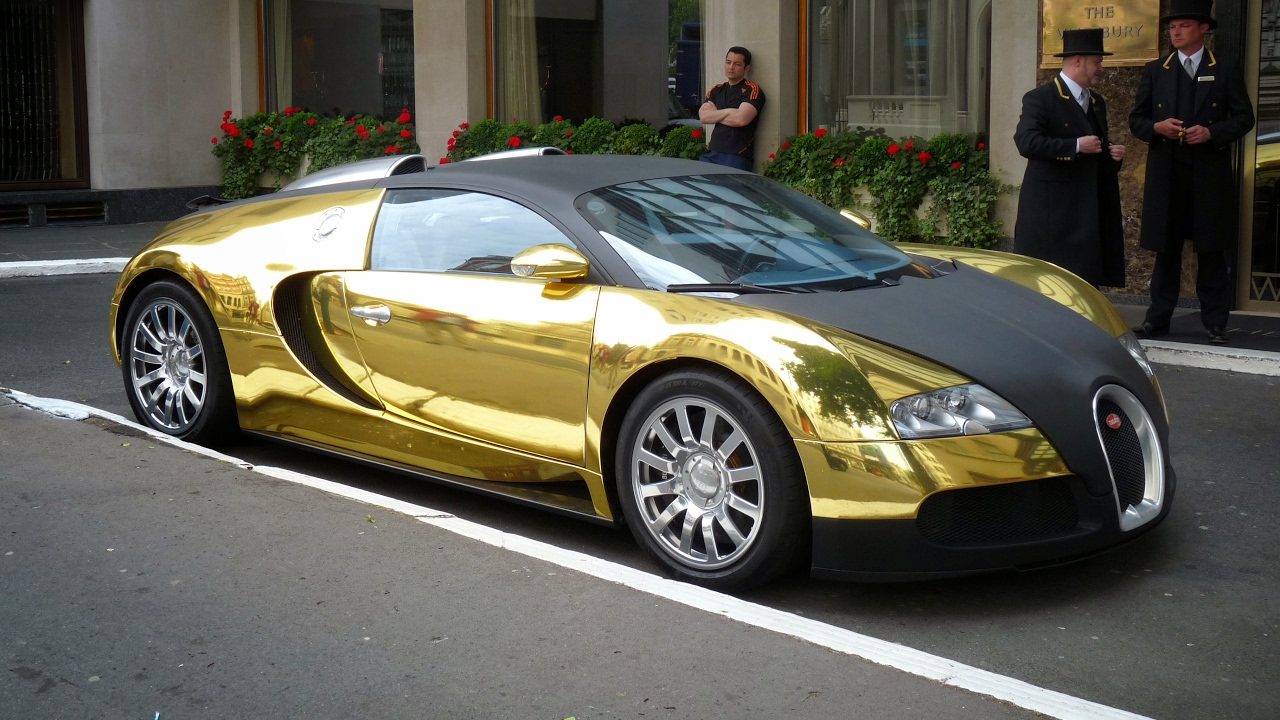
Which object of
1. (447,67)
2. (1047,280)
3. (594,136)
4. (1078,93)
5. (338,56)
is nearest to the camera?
(1047,280)

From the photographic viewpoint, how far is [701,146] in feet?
41.9

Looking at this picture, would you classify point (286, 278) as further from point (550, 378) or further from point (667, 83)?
point (667, 83)

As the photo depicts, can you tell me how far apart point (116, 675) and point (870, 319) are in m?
2.29

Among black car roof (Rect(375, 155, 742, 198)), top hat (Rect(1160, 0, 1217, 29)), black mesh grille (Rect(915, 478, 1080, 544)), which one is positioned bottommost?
black mesh grille (Rect(915, 478, 1080, 544))

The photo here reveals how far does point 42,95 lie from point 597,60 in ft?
23.2

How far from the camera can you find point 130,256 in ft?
43.7

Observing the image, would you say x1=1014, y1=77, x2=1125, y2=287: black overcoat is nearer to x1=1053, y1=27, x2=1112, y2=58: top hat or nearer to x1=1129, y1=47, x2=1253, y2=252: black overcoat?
x1=1053, y1=27, x2=1112, y2=58: top hat

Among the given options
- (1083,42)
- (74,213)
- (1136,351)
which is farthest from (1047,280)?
(74,213)

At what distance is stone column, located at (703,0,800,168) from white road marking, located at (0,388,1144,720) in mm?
7894

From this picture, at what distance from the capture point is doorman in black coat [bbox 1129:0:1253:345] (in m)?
8.12

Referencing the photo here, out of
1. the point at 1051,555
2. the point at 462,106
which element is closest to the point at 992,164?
the point at 462,106

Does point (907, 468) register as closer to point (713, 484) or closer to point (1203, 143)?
point (713, 484)

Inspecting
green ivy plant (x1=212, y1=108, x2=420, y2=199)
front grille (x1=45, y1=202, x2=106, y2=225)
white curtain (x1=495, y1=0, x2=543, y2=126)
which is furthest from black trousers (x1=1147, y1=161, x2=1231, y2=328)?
front grille (x1=45, y1=202, x2=106, y2=225)

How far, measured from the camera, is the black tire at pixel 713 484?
392 centimetres
